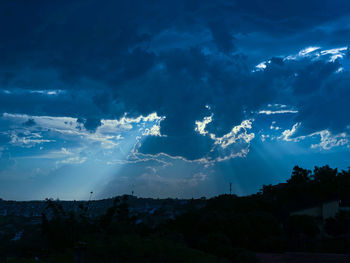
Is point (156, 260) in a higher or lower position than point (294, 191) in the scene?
lower

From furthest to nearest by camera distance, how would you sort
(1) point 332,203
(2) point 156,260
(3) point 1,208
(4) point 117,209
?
(3) point 1,208
(1) point 332,203
(4) point 117,209
(2) point 156,260

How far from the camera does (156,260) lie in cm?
1917

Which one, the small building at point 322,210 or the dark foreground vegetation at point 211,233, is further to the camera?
the small building at point 322,210

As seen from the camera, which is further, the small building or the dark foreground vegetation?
the small building

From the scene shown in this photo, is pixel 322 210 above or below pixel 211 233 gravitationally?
above

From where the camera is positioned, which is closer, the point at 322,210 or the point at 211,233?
the point at 211,233

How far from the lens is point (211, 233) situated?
27.9 metres

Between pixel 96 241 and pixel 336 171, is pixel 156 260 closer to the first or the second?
pixel 96 241

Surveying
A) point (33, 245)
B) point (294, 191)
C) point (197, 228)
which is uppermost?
point (294, 191)

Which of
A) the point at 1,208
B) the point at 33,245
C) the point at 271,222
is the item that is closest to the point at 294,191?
the point at 271,222

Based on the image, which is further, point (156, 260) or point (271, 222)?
point (271, 222)

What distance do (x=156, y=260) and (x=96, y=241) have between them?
163 inches

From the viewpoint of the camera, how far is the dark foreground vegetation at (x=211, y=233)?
780 inches

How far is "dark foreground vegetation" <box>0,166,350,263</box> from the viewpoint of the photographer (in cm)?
1981
